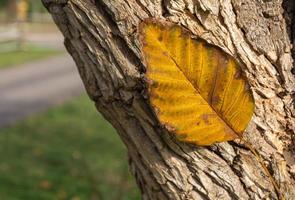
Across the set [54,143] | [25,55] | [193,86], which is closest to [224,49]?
[193,86]

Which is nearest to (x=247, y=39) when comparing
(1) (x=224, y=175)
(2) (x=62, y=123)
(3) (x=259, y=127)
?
(3) (x=259, y=127)

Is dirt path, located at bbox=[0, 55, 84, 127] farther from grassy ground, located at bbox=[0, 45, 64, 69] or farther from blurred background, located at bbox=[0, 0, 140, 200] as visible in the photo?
grassy ground, located at bbox=[0, 45, 64, 69]

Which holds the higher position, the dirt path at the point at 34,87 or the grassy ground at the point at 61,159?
the dirt path at the point at 34,87

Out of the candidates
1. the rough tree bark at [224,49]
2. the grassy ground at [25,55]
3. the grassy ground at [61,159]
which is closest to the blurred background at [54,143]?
the grassy ground at [61,159]

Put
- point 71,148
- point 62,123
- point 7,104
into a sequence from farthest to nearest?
1. point 7,104
2. point 62,123
3. point 71,148

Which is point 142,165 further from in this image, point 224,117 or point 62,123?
point 62,123

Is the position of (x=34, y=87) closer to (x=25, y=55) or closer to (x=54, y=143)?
(x=54, y=143)

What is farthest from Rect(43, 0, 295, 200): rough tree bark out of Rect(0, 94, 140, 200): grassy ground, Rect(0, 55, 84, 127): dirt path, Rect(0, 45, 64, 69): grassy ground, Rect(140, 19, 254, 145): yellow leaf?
Rect(0, 45, 64, 69): grassy ground

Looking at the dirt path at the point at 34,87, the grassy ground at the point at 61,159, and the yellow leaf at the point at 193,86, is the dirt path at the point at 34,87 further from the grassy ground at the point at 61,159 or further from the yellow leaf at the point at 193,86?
the yellow leaf at the point at 193,86
